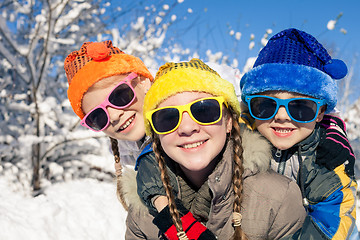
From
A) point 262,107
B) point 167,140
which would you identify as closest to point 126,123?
point 167,140

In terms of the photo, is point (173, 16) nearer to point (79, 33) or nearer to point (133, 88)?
point (79, 33)

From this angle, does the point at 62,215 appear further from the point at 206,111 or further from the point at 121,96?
the point at 206,111

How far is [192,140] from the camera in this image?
145cm

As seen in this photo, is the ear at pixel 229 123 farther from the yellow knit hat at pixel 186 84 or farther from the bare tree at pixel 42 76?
the bare tree at pixel 42 76

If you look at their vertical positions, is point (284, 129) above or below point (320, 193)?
above

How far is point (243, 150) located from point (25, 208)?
334 cm

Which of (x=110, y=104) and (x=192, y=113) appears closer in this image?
(x=192, y=113)

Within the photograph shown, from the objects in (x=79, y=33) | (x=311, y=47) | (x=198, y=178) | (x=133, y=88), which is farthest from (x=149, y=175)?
(x=79, y=33)

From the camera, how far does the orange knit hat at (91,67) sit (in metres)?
2.09

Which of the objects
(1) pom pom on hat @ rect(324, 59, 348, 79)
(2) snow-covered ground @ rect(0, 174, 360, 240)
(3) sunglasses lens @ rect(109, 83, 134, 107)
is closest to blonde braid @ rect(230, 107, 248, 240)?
(1) pom pom on hat @ rect(324, 59, 348, 79)

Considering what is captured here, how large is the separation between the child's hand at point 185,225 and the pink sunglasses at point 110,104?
88 cm

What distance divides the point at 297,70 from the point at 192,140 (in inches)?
30.8

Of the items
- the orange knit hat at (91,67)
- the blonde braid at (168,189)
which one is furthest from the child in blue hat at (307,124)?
the orange knit hat at (91,67)

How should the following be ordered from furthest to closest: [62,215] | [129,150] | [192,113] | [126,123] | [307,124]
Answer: [62,215]
[129,150]
[126,123]
[307,124]
[192,113]
